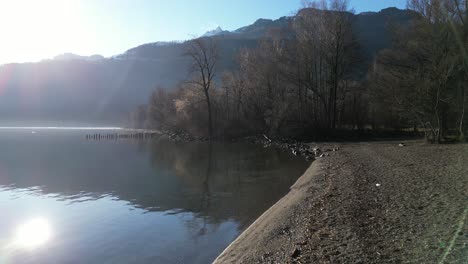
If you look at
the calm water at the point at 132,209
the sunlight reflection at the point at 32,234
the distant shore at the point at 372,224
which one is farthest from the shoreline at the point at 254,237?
the sunlight reflection at the point at 32,234

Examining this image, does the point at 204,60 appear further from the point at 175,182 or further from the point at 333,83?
the point at 175,182

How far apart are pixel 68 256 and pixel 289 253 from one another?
285 inches

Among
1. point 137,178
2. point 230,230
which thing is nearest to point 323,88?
point 137,178

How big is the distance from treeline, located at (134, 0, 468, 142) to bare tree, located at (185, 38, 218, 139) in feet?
0.62

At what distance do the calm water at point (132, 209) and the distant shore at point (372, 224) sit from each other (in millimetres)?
2226

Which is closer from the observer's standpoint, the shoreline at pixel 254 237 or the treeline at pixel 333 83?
the shoreline at pixel 254 237

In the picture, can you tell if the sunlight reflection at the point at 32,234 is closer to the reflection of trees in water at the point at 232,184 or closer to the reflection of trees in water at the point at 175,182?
the reflection of trees in water at the point at 175,182

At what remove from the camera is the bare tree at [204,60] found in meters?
71.1

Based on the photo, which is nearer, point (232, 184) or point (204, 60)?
point (232, 184)

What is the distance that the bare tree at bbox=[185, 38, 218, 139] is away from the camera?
71.1 metres

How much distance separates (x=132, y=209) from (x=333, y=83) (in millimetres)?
38939

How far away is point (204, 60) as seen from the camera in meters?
72.2

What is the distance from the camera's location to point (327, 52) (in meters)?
51.2

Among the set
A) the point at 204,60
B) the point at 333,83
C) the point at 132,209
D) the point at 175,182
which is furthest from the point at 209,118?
the point at 132,209
